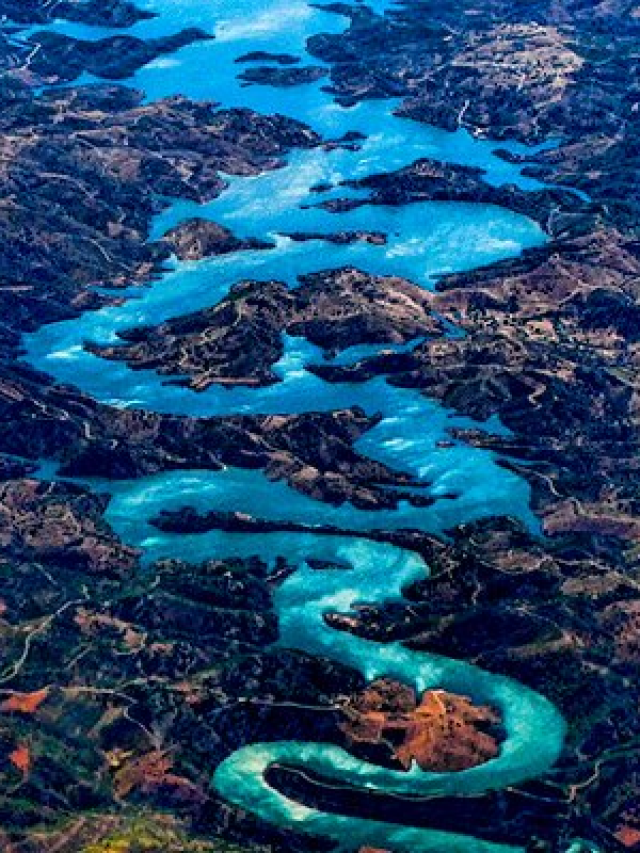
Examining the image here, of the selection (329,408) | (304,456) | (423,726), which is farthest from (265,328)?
(423,726)

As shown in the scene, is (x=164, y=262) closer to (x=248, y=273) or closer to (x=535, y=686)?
(x=248, y=273)

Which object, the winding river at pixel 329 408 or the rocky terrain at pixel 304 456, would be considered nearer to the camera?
the rocky terrain at pixel 304 456

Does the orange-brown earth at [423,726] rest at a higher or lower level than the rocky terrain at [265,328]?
lower

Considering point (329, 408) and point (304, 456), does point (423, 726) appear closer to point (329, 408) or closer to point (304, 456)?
point (304, 456)

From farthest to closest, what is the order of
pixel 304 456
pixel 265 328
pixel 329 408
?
1. pixel 265 328
2. pixel 329 408
3. pixel 304 456

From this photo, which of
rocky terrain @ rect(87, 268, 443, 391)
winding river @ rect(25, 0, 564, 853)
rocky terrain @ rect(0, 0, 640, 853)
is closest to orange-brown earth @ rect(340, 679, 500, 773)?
rocky terrain @ rect(0, 0, 640, 853)

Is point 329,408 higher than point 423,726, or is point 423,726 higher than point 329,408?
point 329,408

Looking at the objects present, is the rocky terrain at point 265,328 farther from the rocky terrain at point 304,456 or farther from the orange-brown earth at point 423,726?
the orange-brown earth at point 423,726

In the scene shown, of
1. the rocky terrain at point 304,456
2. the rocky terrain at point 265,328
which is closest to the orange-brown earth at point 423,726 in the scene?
the rocky terrain at point 304,456
